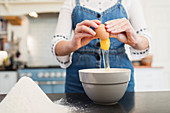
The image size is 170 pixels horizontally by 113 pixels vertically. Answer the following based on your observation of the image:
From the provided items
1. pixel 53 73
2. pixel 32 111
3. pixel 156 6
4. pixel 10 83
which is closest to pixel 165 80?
pixel 156 6

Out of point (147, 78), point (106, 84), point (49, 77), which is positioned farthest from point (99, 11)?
point (147, 78)

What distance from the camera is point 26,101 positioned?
1.44 feet

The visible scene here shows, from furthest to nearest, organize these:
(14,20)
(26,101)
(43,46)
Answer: (43,46), (14,20), (26,101)

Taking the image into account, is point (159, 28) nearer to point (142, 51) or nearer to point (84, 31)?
point (142, 51)

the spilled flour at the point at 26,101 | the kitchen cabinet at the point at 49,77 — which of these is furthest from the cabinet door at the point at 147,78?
the spilled flour at the point at 26,101

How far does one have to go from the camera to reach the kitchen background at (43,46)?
2.02 m

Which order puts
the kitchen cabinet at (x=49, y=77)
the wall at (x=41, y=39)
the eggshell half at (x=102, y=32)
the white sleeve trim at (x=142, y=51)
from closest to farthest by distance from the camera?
1. the eggshell half at (x=102, y=32)
2. the white sleeve trim at (x=142, y=51)
3. the kitchen cabinet at (x=49, y=77)
4. the wall at (x=41, y=39)

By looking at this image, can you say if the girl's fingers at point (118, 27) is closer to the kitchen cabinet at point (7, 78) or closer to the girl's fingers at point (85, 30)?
the girl's fingers at point (85, 30)

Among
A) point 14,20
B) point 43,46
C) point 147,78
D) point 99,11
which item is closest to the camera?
point 99,11

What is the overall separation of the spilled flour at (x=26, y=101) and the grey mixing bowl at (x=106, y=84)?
3.8 inches

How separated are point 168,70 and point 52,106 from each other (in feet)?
8.97

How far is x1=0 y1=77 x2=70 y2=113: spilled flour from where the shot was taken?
0.42 meters

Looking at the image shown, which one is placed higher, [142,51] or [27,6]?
[27,6]

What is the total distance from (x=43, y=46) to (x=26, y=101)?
2.22 m
